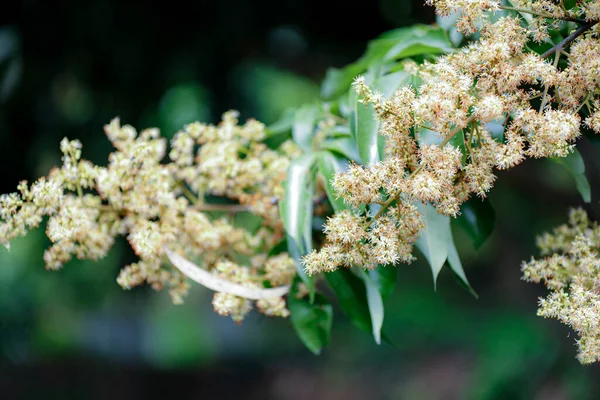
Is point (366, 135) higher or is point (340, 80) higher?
point (340, 80)

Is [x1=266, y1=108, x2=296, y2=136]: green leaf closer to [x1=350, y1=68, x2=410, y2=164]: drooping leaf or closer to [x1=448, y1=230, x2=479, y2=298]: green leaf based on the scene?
[x1=350, y1=68, x2=410, y2=164]: drooping leaf

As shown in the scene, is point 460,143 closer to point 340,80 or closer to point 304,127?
point 304,127

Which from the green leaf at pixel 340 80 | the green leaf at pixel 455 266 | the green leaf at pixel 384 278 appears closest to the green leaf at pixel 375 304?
the green leaf at pixel 384 278

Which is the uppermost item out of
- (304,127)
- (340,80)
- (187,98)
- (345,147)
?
(187,98)

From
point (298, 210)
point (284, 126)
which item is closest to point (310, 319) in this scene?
point (298, 210)

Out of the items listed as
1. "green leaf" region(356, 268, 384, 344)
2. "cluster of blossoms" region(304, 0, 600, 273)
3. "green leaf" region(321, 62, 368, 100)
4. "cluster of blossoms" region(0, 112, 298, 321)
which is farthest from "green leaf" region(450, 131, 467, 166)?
"green leaf" region(321, 62, 368, 100)

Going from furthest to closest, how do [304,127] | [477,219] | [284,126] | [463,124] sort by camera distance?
[284,126]
[304,127]
[477,219]
[463,124]
